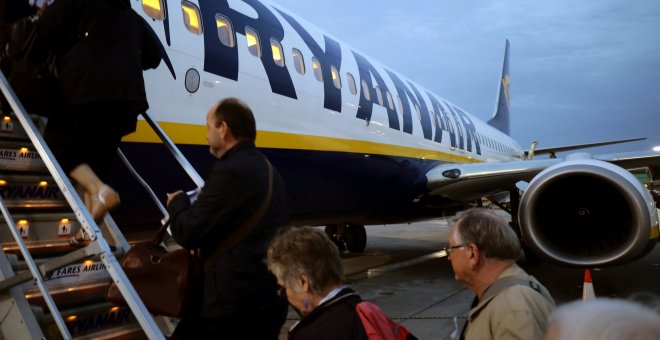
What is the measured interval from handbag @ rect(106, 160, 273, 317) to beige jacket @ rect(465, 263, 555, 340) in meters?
0.81

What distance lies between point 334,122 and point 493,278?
153 inches

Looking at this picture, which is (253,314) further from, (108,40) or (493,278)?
(108,40)

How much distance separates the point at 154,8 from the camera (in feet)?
11.5

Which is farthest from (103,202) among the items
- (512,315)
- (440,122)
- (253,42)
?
(440,122)

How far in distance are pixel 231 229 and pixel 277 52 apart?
10.6ft

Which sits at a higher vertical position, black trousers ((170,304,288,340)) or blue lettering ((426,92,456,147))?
blue lettering ((426,92,456,147))

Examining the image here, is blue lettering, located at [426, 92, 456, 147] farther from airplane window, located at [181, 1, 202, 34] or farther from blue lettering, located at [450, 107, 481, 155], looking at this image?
airplane window, located at [181, 1, 202, 34]

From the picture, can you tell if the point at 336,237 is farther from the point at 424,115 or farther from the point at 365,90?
the point at 365,90

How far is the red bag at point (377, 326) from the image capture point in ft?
4.47

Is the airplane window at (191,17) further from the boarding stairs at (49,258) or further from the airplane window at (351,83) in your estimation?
the airplane window at (351,83)

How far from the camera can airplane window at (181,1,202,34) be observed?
3.75m

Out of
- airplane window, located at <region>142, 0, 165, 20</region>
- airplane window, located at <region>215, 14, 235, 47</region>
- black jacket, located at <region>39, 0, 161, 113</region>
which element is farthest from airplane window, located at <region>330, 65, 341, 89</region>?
black jacket, located at <region>39, 0, 161, 113</region>

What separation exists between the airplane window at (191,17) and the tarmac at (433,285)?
2.49m

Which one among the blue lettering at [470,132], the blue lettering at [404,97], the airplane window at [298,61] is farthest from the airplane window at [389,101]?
the blue lettering at [470,132]
